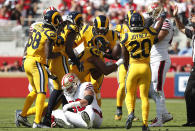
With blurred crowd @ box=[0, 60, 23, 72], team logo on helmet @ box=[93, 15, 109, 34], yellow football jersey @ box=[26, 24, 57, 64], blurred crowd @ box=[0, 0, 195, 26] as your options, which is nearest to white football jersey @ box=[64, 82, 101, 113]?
yellow football jersey @ box=[26, 24, 57, 64]

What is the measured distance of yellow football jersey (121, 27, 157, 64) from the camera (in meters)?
7.35

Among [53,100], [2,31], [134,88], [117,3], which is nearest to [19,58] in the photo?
[2,31]

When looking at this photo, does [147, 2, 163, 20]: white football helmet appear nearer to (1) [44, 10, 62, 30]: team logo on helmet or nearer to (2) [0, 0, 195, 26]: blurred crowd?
(1) [44, 10, 62, 30]: team logo on helmet

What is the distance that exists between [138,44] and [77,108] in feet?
4.84

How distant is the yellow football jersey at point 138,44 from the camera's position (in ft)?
24.1

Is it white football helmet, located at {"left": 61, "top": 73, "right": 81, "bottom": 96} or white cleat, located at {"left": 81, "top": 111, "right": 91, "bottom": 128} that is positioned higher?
white football helmet, located at {"left": 61, "top": 73, "right": 81, "bottom": 96}

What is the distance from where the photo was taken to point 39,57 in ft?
26.3

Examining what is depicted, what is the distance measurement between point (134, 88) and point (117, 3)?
12403 millimetres

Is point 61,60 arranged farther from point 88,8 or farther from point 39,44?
point 88,8

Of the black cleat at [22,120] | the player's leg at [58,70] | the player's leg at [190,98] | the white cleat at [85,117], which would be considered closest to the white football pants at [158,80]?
the player's leg at [190,98]

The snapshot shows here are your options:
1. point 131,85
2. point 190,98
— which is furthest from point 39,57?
point 190,98

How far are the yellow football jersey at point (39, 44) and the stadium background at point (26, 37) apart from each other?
794 centimetres

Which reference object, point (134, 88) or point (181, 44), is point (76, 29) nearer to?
point (134, 88)

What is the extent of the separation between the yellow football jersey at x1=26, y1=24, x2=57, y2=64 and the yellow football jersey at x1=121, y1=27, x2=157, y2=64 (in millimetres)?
1324
